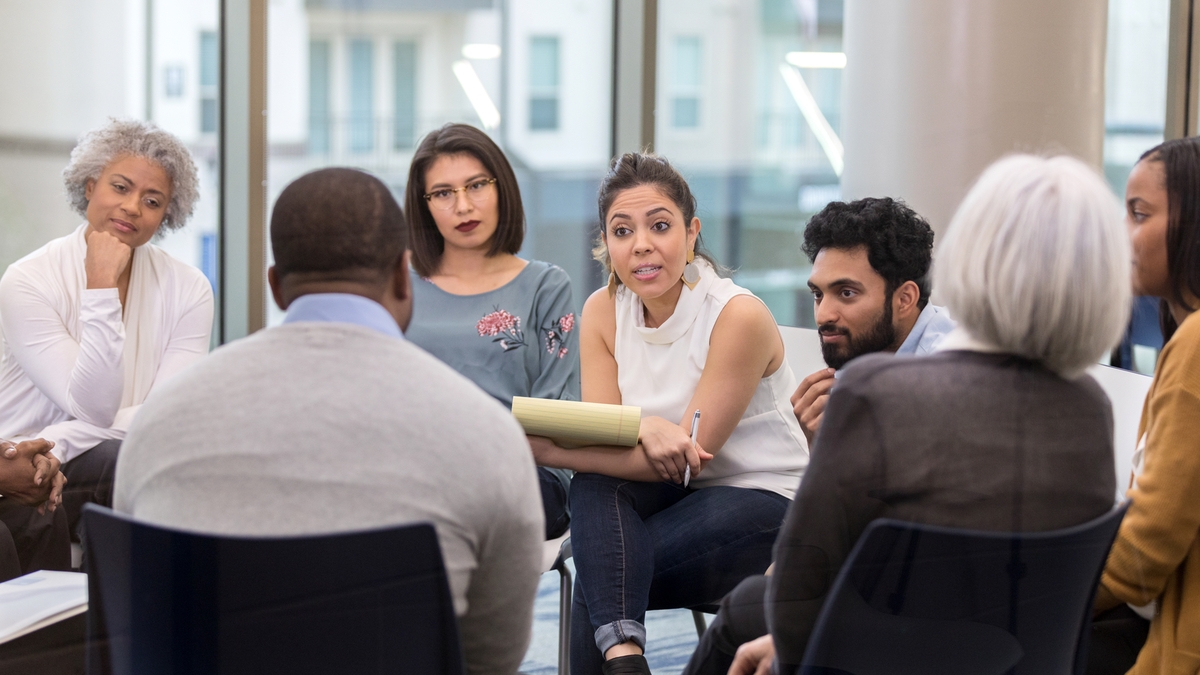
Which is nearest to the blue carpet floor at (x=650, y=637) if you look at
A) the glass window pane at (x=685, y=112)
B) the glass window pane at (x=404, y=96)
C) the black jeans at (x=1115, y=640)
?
the black jeans at (x=1115, y=640)

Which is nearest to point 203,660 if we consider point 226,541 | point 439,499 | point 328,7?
point 226,541

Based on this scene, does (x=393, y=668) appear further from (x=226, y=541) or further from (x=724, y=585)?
(x=724, y=585)

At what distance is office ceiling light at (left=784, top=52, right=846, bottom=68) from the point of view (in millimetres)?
3528

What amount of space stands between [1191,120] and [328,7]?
3031mm

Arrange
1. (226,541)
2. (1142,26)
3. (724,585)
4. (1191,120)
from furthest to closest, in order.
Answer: (1191,120), (1142,26), (724,585), (226,541)

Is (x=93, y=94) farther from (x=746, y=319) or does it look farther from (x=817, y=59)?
(x=817, y=59)

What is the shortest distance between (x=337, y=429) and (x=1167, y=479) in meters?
0.94

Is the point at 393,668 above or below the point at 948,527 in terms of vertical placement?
below

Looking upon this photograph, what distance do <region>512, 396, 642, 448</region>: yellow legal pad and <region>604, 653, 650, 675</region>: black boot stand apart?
309 millimetres

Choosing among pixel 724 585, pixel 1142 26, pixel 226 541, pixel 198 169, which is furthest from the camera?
pixel 1142 26

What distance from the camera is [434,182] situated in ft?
4.23

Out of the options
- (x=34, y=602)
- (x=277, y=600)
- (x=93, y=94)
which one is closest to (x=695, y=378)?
(x=277, y=600)

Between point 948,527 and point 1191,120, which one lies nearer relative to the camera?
point 948,527

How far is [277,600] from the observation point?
0.95 m
